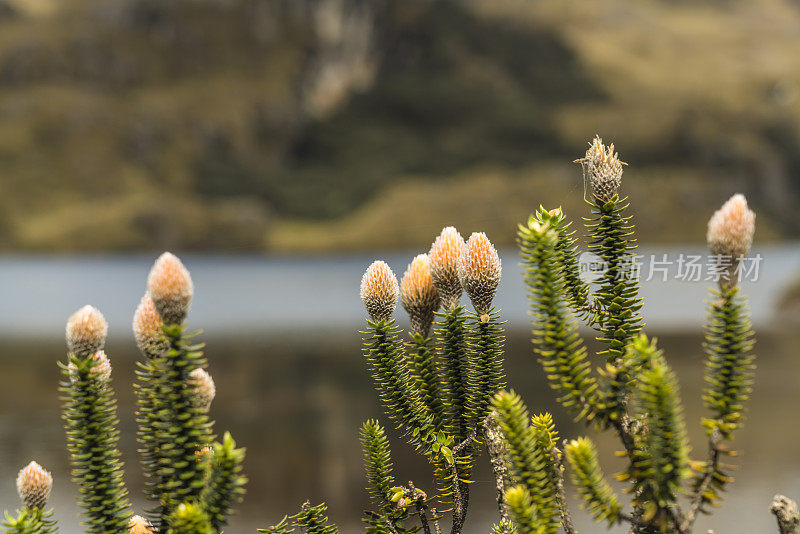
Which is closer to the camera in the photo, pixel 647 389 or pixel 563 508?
pixel 647 389

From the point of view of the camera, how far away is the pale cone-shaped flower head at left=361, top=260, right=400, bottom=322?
2.52m

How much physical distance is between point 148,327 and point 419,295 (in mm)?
971

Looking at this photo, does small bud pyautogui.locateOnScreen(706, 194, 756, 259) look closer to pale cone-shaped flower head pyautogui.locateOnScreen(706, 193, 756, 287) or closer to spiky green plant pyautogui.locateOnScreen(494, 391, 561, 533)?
pale cone-shaped flower head pyautogui.locateOnScreen(706, 193, 756, 287)

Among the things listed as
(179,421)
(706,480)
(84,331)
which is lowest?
(706,480)

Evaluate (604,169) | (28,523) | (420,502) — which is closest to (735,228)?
(604,169)

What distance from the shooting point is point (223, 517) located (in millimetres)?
2021

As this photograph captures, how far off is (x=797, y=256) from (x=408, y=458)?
312 ft

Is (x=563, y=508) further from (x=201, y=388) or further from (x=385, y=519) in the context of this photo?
(x=201, y=388)

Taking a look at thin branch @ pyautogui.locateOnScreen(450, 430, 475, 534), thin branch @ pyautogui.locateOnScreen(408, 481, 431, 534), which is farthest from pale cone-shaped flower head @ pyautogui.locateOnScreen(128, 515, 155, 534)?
thin branch @ pyautogui.locateOnScreen(450, 430, 475, 534)

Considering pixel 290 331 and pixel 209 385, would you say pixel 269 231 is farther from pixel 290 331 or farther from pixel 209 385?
pixel 209 385

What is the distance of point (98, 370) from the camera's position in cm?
215

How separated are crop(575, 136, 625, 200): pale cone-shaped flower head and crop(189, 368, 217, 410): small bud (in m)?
1.35

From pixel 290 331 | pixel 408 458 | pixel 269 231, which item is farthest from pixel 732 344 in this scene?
pixel 269 231

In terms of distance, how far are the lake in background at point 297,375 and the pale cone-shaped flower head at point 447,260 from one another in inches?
7.5
